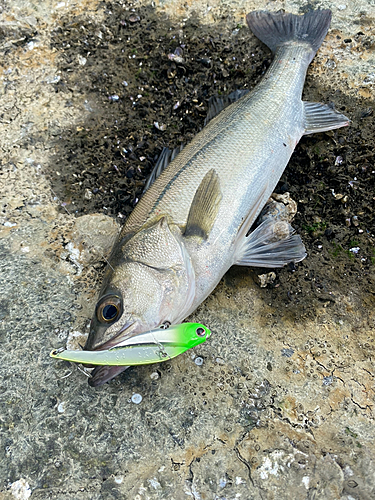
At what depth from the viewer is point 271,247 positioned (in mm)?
3219

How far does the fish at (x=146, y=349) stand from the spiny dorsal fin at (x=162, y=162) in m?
1.56

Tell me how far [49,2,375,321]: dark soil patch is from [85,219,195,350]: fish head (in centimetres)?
82

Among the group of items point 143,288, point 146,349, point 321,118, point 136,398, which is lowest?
point 136,398

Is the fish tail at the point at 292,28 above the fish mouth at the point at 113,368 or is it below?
above

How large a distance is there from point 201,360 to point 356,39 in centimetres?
428

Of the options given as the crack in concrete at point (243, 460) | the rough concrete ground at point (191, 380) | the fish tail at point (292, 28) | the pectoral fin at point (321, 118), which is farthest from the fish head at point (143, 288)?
the fish tail at point (292, 28)

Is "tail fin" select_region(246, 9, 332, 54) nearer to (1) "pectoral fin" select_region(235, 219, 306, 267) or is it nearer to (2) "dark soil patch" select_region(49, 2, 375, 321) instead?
(2) "dark soil patch" select_region(49, 2, 375, 321)

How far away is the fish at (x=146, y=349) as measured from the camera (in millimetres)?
2336

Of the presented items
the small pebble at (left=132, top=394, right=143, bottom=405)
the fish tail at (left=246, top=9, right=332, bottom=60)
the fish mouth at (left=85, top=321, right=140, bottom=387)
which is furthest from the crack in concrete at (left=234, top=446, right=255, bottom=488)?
the fish tail at (left=246, top=9, right=332, bottom=60)

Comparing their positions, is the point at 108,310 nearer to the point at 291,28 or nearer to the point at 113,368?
the point at 113,368

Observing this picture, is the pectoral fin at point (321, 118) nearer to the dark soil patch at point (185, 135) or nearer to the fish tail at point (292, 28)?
the dark soil patch at point (185, 135)

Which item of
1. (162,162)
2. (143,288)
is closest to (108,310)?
(143,288)

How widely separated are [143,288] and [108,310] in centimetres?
28

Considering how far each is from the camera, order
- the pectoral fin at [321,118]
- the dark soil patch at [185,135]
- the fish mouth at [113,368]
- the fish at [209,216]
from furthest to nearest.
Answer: the pectoral fin at [321,118] < the dark soil patch at [185,135] < the fish at [209,216] < the fish mouth at [113,368]
